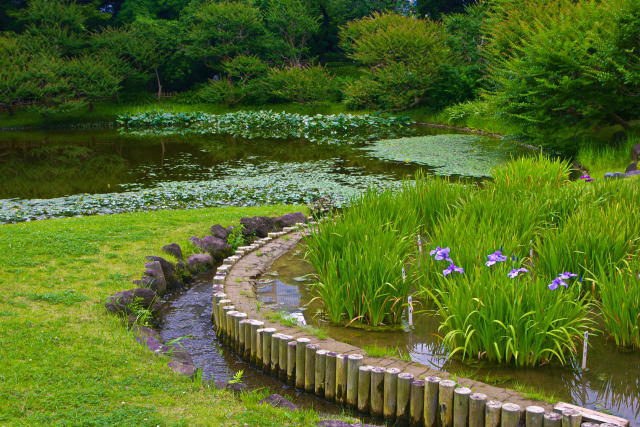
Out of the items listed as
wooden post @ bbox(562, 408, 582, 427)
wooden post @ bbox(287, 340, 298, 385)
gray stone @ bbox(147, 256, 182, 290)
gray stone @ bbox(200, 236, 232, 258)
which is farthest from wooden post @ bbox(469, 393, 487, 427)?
gray stone @ bbox(200, 236, 232, 258)

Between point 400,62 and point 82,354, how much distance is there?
1118 inches

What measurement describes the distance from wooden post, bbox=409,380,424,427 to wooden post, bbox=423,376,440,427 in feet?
0.16

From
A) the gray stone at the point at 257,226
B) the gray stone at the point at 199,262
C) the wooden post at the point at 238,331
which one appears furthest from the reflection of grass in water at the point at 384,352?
the gray stone at the point at 257,226

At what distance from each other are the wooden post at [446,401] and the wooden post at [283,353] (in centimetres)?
147

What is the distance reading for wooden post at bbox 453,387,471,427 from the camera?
4.00 metres

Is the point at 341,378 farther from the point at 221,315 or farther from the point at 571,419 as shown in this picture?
the point at 221,315

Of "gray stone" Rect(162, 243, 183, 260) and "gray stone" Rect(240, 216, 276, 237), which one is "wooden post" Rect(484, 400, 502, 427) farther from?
"gray stone" Rect(240, 216, 276, 237)

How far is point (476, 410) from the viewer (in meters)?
3.95

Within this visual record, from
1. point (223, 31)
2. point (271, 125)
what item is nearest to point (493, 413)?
point (271, 125)

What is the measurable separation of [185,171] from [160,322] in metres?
11.2

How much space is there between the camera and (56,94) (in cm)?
3412

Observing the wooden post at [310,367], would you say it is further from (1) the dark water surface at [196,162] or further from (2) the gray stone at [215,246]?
(1) the dark water surface at [196,162]

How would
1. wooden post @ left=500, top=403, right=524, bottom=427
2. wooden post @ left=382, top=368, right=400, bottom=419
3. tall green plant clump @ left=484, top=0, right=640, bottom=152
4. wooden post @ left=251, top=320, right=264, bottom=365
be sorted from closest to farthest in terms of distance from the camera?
wooden post @ left=500, top=403, right=524, bottom=427 < wooden post @ left=382, top=368, right=400, bottom=419 < wooden post @ left=251, top=320, right=264, bottom=365 < tall green plant clump @ left=484, top=0, right=640, bottom=152

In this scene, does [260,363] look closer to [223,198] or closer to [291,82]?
[223,198]
